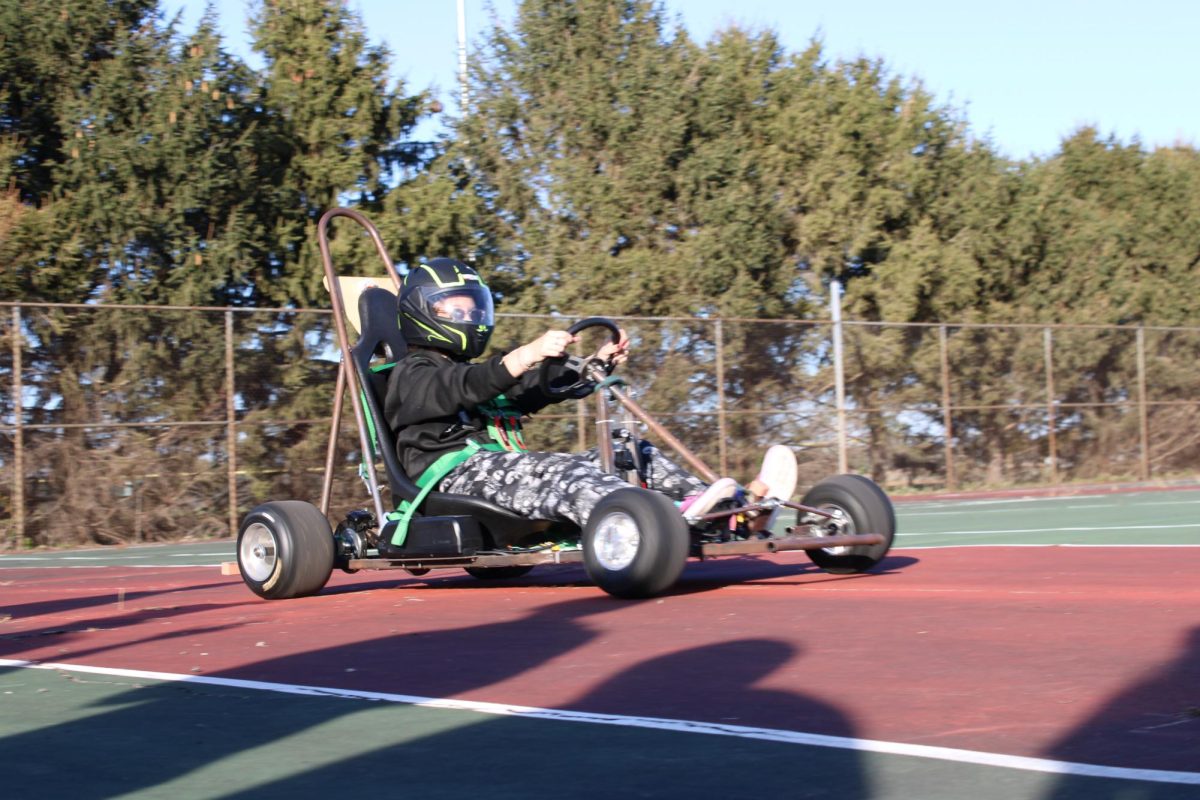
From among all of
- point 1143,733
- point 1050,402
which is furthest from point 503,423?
point 1050,402

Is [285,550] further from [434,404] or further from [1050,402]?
[1050,402]

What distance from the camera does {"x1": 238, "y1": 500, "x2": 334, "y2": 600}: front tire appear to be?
8.01 m

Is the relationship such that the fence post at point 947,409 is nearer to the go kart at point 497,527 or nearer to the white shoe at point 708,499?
the go kart at point 497,527

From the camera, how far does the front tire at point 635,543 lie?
677 cm

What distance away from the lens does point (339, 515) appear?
53.3ft

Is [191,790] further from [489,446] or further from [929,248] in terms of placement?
[929,248]

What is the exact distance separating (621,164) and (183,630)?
799 inches

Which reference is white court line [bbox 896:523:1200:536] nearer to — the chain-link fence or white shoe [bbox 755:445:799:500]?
the chain-link fence

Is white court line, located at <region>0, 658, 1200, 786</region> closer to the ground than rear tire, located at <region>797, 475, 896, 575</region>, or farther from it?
closer to the ground

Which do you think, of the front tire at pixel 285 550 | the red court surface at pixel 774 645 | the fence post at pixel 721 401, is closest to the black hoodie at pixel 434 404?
the front tire at pixel 285 550

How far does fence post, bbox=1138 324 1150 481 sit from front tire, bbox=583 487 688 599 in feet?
60.8

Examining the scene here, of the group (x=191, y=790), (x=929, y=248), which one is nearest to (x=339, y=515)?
(x=191, y=790)

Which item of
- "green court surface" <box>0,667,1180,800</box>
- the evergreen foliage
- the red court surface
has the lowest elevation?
"green court surface" <box>0,667,1180,800</box>

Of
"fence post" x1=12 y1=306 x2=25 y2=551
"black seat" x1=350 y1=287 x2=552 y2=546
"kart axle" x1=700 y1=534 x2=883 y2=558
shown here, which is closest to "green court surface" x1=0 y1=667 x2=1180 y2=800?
"kart axle" x1=700 y1=534 x2=883 y2=558
